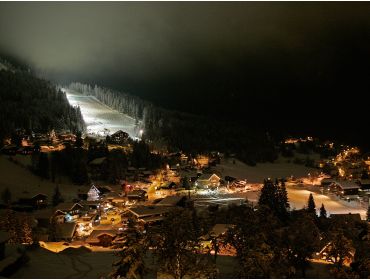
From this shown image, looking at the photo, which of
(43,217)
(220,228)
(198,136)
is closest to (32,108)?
(198,136)

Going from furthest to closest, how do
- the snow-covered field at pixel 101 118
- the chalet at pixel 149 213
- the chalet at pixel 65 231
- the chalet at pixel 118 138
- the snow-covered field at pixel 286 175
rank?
the snow-covered field at pixel 101 118, the chalet at pixel 118 138, the snow-covered field at pixel 286 175, the chalet at pixel 149 213, the chalet at pixel 65 231

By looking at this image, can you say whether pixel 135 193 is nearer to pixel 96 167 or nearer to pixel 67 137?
pixel 96 167

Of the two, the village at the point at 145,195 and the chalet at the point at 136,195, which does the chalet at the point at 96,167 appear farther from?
the chalet at the point at 136,195

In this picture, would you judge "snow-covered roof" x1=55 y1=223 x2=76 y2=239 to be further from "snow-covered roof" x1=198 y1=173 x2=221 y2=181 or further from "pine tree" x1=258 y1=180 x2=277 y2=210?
"snow-covered roof" x1=198 y1=173 x2=221 y2=181

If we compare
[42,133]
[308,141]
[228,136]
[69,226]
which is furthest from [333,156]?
[69,226]

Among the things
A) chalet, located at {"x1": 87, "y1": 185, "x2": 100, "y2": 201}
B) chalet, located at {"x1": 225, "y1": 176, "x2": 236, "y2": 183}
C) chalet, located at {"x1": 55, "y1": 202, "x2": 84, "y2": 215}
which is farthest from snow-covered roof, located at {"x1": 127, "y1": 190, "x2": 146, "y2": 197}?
chalet, located at {"x1": 225, "y1": 176, "x2": 236, "y2": 183}

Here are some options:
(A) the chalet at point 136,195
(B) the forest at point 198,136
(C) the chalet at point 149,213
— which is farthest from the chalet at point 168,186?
(B) the forest at point 198,136

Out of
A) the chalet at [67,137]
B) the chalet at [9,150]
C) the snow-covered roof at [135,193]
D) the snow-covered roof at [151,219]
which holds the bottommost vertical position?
the snow-covered roof at [151,219]
